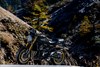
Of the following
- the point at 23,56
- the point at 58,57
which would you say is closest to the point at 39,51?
→ the point at 23,56

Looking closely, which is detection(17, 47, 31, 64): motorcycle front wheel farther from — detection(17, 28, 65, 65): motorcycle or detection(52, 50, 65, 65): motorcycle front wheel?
detection(52, 50, 65, 65): motorcycle front wheel

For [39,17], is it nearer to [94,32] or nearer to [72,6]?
[72,6]

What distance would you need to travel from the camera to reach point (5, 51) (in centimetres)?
2036

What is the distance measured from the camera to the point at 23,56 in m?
14.5

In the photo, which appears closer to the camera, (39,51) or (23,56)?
(23,56)

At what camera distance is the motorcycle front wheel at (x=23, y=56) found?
558 inches

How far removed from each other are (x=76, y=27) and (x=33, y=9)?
31.5 ft

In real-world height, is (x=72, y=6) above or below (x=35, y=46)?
below

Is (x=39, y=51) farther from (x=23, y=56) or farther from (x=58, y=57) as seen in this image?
(x=58, y=57)

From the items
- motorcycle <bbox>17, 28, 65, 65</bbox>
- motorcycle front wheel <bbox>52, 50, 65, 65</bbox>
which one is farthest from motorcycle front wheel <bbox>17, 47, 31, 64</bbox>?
motorcycle front wheel <bbox>52, 50, 65, 65</bbox>

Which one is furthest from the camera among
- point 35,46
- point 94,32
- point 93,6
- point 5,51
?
point 93,6

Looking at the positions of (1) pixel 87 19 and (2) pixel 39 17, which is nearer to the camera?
(1) pixel 87 19

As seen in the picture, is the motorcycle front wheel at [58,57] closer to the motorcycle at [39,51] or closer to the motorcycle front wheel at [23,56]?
the motorcycle at [39,51]

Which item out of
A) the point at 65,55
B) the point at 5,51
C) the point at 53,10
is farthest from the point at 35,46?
the point at 53,10
